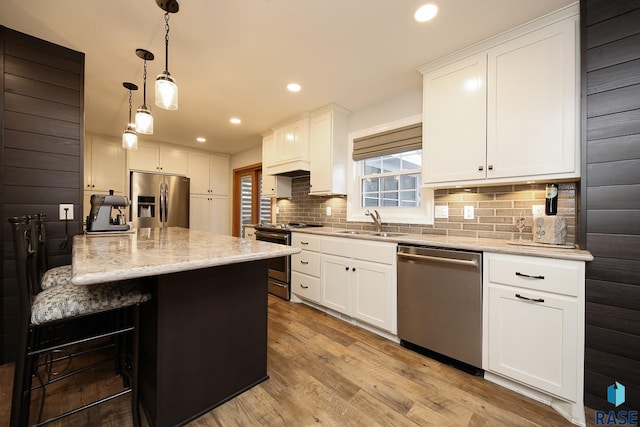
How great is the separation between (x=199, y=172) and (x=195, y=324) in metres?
4.62

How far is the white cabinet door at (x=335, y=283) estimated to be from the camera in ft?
8.37

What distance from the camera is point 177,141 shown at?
4.82m

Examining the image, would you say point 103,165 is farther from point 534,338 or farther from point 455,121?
point 534,338

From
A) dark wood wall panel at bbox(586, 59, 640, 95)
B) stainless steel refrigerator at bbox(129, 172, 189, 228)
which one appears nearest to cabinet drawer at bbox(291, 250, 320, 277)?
dark wood wall panel at bbox(586, 59, 640, 95)

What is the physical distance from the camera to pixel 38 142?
199 cm

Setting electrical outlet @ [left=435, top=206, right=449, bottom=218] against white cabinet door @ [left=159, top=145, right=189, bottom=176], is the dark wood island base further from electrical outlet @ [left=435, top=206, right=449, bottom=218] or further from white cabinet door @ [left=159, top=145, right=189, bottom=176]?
white cabinet door @ [left=159, top=145, right=189, bottom=176]

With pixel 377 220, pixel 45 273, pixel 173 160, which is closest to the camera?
pixel 45 273

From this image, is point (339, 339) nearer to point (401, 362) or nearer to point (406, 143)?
point (401, 362)

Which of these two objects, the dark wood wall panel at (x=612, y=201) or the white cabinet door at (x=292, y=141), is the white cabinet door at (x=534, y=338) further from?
the white cabinet door at (x=292, y=141)

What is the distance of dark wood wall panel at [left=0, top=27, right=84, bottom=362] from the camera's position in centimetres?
188

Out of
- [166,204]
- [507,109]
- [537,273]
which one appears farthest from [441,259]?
[166,204]

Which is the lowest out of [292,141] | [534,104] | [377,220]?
[377,220]

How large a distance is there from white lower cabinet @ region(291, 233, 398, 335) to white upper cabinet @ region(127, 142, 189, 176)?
330cm

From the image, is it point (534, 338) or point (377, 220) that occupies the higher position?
point (377, 220)
